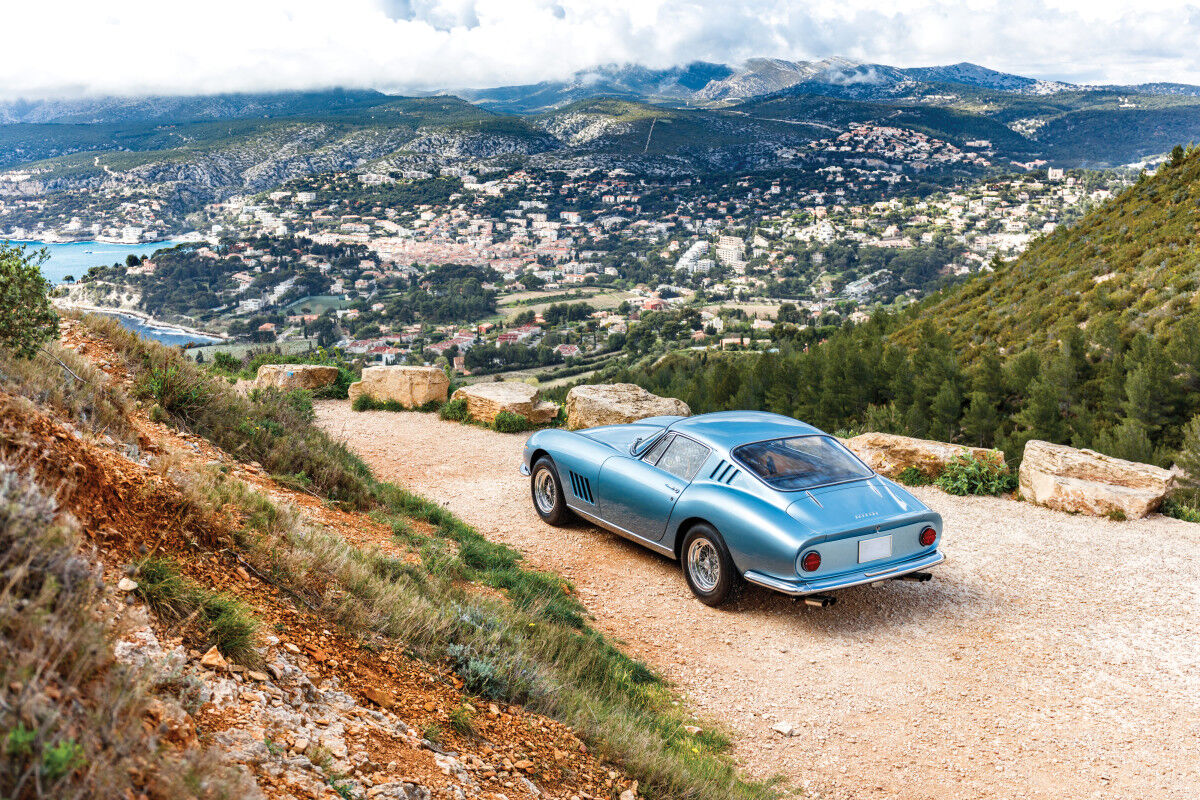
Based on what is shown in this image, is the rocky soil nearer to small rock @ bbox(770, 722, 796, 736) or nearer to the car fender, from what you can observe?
small rock @ bbox(770, 722, 796, 736)

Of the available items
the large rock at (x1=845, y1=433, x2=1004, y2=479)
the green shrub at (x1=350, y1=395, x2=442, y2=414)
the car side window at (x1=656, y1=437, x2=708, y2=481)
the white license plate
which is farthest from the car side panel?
the green shrub at (x1=350, y1=395, x2=442, y2=414)

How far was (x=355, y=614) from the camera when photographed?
3.71 m

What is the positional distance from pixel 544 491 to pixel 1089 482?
19.4ft

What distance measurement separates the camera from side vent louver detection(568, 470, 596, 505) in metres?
7.00

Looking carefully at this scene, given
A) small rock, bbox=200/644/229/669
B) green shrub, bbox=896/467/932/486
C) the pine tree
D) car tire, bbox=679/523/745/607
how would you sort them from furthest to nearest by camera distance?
the pine tree
green shrub, bbox=896/467/932/486
car tire, bbox=679/523/745/607
small rock, bbox=200/644/229/669

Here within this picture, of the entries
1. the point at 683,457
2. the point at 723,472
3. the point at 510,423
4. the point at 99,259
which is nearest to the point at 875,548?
the point at 723,472

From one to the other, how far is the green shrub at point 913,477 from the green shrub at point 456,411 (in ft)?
24.0

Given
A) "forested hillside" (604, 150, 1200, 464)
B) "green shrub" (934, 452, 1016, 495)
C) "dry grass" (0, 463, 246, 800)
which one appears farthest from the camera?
"forested hillside" (604, 150, 1200, 464)

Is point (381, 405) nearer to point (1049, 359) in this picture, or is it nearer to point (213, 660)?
point (213, 660)

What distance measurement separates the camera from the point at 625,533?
659cm

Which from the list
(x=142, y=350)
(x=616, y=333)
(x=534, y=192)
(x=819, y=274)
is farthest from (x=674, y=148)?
(x=142, y=350)

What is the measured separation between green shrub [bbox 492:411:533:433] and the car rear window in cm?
714

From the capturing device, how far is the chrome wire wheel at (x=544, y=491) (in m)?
7.65

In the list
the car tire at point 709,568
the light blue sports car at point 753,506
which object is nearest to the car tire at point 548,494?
the light blue sports car at point 753,506
